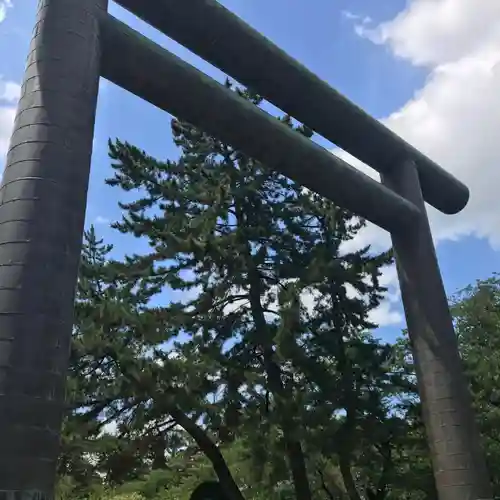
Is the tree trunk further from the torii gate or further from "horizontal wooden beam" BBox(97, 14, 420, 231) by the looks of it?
"horizontal wooden beam" BBox(97, 14, 420, 231)

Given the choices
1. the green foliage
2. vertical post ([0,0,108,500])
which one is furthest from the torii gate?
the green foliage

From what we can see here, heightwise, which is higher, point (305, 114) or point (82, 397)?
point (305, 114)

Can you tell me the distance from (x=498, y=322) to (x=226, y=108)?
1100 cm

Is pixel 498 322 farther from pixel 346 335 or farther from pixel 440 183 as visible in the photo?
pixel 440 183

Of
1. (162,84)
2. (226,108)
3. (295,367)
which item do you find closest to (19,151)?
(162,84)

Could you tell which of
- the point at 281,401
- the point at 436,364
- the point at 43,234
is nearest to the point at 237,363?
the point at 281,401

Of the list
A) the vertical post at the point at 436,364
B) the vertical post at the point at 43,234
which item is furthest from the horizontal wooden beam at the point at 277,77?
the vertical post at the point at 43,234

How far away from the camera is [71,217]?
12.3 feet

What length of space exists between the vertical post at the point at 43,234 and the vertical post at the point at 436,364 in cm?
445

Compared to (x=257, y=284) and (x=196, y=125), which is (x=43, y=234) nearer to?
(x=196, y=125)

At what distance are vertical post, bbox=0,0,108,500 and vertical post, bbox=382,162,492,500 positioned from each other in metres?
4.45

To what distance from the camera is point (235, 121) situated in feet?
19.5

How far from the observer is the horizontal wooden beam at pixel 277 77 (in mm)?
5547

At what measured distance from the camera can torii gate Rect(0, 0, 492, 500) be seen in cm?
333
